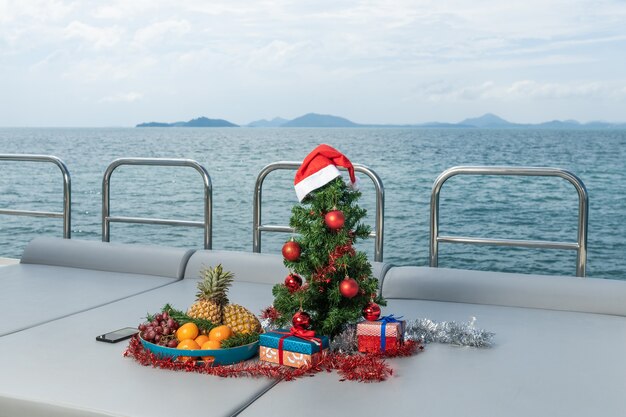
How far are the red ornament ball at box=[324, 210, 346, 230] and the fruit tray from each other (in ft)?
1.28

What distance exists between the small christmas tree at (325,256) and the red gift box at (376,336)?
5cm

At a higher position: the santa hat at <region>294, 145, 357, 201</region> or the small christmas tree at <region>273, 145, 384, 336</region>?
the santa hat at <region>294, 145, 357, 201</region>

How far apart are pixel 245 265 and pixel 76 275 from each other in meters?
0.79

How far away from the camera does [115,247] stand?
3.54 m

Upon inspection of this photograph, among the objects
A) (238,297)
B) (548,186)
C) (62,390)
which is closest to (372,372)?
(62,390)

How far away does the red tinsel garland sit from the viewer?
190 cm

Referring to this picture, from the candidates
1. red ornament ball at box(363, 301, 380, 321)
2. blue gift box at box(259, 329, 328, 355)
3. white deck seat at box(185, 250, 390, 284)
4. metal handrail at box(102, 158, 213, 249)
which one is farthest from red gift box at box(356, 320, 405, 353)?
metal handrail at box(102, 158, 213, 249)

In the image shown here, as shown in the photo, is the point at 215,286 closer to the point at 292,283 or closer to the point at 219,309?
the point at 219,309

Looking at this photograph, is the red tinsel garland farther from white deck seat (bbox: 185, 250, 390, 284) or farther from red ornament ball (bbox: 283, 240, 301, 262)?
white deck seat (bbox: 185, 250, 390, 284)

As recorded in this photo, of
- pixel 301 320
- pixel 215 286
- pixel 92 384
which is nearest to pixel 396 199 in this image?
pixel 215 286

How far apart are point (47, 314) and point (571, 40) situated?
113 ft

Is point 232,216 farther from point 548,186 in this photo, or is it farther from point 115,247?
point 115,247

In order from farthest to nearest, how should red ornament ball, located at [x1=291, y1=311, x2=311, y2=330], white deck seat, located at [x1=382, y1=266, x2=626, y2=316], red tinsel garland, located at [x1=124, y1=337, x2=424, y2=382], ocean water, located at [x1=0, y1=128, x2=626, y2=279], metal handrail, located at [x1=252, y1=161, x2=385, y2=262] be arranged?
ocean water, located at [x1=0, y1=128, x2=626, y2=279] < metal handrail, located at [x1=252, y1=161, x2=385, y2=262] < white deck seat, located at [x1=382, y1=266, x2=626, y2=316] < red ornament ball, located at [x1=291, y1=311, x2=311, y2=330] < red tinsel garland, located at [x1=124, y1=337, x2=424, y2=382]

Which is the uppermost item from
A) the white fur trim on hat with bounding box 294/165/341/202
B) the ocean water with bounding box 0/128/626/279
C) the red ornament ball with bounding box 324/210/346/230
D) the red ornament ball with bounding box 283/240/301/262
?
the white fur trim on hat with bounding box 294/165/341/202
